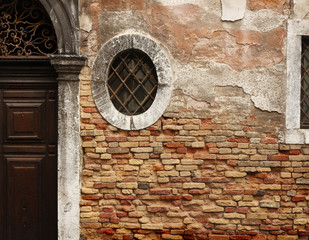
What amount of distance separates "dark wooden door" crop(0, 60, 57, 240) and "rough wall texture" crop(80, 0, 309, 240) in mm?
492

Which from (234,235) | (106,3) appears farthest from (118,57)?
(234,235)

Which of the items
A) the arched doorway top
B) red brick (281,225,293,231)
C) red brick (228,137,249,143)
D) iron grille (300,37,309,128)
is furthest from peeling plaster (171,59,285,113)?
red brick (281,225,293,231)

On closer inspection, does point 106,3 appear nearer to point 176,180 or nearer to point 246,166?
point 176,180

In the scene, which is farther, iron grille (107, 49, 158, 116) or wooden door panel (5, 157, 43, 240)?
wooden door panel (5, 157, 43, 240)

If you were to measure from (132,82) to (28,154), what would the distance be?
5.11 feet

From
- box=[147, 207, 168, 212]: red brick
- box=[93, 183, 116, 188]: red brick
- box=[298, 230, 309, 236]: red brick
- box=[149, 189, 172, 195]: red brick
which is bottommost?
box=[298, 230, 309, 236]: red brick

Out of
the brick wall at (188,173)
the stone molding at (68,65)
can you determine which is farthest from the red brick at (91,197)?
the stone molding at (68,65)

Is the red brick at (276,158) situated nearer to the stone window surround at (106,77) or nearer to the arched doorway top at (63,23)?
the stone window surround at (106,77)

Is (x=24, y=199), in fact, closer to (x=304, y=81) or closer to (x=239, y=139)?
(x=239, y=139)

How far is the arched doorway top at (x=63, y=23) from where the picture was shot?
3.96 m

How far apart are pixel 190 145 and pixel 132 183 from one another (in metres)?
0.81

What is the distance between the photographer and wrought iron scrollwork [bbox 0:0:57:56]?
13.5 feet

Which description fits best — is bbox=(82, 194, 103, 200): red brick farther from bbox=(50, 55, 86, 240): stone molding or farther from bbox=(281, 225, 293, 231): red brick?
bbox=(281, 225, 293, 231): red brick

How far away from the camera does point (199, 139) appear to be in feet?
13.2
